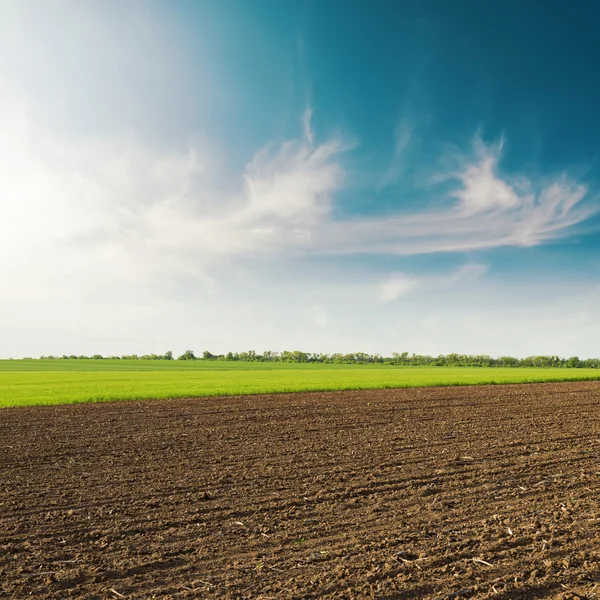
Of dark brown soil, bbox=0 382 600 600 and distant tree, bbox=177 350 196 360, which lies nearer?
dark brown soil, bbox=0 382 600 600

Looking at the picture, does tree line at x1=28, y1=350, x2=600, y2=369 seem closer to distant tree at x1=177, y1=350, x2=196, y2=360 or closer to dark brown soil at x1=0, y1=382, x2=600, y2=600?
distant tree at x1=177, y1=350, x2=196, y2=360

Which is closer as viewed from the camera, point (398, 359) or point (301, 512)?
point (301, 512)

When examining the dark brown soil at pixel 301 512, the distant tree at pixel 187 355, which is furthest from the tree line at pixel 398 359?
the dark brown soil at pixel 301 512

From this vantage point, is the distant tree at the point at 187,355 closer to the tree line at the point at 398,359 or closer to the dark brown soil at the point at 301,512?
the tree line at the point at 398,359

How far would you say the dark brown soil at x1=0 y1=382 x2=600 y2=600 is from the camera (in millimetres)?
6184

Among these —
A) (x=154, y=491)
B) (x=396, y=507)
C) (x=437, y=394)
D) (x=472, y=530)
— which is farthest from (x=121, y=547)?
(x=437, y=394)

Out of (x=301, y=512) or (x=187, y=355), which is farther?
(x=187, y=355)

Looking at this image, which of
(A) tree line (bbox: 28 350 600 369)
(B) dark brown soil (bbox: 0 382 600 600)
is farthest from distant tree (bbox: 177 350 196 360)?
(B) dark brown soil (bbox: 0 382 600 600)

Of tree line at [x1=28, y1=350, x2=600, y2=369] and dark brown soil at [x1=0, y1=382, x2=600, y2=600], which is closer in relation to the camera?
dark brown soil at [x1=0, y1=382, x2=600, y2=600]

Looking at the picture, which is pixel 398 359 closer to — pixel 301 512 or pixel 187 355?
pixel 187 355

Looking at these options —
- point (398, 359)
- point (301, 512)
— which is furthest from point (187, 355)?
point (301, 512)

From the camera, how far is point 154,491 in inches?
399

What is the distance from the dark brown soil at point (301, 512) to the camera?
20.3 feet

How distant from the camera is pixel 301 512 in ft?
28.5
